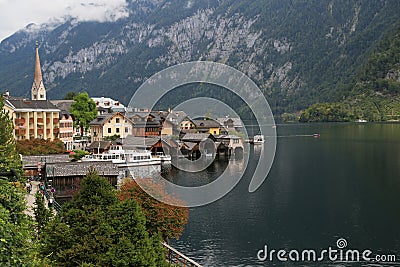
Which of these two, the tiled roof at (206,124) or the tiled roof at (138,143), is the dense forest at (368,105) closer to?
the tiled roof at (206,124)

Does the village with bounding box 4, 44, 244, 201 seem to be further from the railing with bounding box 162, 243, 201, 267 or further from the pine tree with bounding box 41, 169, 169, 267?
the pine tree with bounding box 41, 169, 169, 267

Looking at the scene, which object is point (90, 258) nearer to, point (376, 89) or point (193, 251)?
point (193, 251)

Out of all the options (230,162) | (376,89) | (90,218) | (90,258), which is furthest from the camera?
(376,89)

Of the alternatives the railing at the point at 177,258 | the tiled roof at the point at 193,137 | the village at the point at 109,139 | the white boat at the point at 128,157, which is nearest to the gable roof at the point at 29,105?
the village at the point at 109,139

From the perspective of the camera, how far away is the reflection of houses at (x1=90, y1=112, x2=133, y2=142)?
72.2 metres

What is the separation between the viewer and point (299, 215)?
32531 millimetres

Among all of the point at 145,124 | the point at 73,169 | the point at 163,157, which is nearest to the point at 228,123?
the point at 145,124

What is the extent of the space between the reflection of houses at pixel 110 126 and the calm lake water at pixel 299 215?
72.5 ft

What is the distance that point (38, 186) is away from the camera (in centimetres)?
3888

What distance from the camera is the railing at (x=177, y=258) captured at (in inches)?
799

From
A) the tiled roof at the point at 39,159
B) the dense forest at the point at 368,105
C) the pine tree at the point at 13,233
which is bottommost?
the tiled roof at the point at 39,159

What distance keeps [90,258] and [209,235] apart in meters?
14.7

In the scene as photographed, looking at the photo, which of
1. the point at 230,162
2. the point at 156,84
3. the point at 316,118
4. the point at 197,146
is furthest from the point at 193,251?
the point at 316,118

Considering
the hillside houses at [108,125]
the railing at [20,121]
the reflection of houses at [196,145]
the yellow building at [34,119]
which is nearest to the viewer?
the railing at [20,121]
